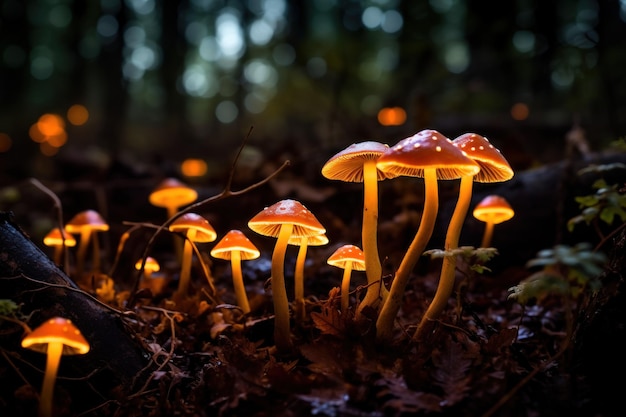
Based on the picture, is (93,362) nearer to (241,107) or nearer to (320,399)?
(320,399)

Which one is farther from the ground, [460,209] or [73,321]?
[460,209]

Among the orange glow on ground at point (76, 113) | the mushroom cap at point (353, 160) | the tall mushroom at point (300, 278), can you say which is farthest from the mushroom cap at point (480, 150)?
the orange glow on ground at point (76, 113)

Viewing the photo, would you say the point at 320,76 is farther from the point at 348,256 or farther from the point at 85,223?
the point at 348,256

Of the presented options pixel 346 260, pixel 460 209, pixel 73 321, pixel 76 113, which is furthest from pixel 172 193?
pixel 76 113

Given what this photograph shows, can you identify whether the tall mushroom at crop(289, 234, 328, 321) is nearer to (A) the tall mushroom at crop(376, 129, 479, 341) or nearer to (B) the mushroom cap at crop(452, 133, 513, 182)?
(A) the tall mushroom at crop(376, 129, 479, 341)

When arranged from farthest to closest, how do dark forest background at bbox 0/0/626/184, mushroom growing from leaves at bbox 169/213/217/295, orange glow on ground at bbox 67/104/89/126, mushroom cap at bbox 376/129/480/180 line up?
orange glow on ground at bbox 67/104/89/126
dark forest background at bbox 0/0/626/184
mushroom growing from leaves at bbox 169/213/217/295
mushroom cap at bbox 376/129/480/180

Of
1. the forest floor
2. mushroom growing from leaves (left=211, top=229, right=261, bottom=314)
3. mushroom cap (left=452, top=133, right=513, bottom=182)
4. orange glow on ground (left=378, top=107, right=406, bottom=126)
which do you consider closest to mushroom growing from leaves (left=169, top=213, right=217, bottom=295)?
the forest floor
